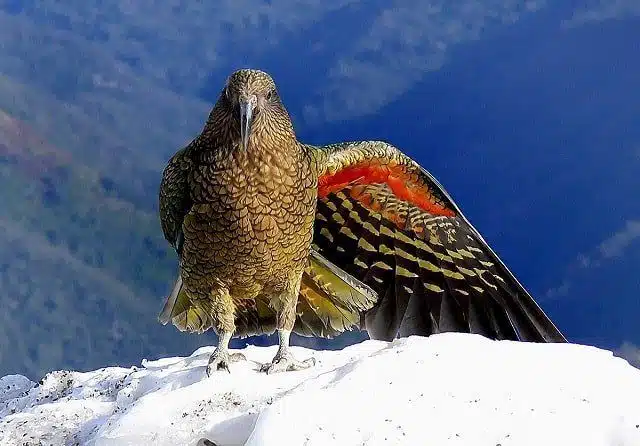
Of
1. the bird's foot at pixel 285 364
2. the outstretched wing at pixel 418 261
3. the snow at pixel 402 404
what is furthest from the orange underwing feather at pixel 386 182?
the snow at pixel 402 404

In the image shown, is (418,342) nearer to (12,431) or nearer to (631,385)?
(631,385)

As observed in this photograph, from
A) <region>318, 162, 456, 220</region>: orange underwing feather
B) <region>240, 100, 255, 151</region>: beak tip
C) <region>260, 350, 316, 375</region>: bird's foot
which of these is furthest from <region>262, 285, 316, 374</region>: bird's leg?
<region>240, 100, 255, 151</region>: beak tip

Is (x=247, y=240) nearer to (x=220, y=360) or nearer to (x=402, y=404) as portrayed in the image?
(x=220, y=360)

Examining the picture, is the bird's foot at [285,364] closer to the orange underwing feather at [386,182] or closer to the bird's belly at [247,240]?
the bird's belly at [247,240]

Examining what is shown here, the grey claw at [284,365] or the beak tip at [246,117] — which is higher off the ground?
the beak tip at [246,117]

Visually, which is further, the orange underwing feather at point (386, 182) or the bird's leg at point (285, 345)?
the orange underwing feather at point (386, 182)

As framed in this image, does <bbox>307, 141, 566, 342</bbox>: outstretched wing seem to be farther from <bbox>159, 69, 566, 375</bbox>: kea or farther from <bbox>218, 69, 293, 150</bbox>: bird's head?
<bbox>218, 69, 293, 150</bbox>: bird's head

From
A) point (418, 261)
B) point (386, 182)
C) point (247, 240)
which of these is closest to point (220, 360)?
point (247, 240)
